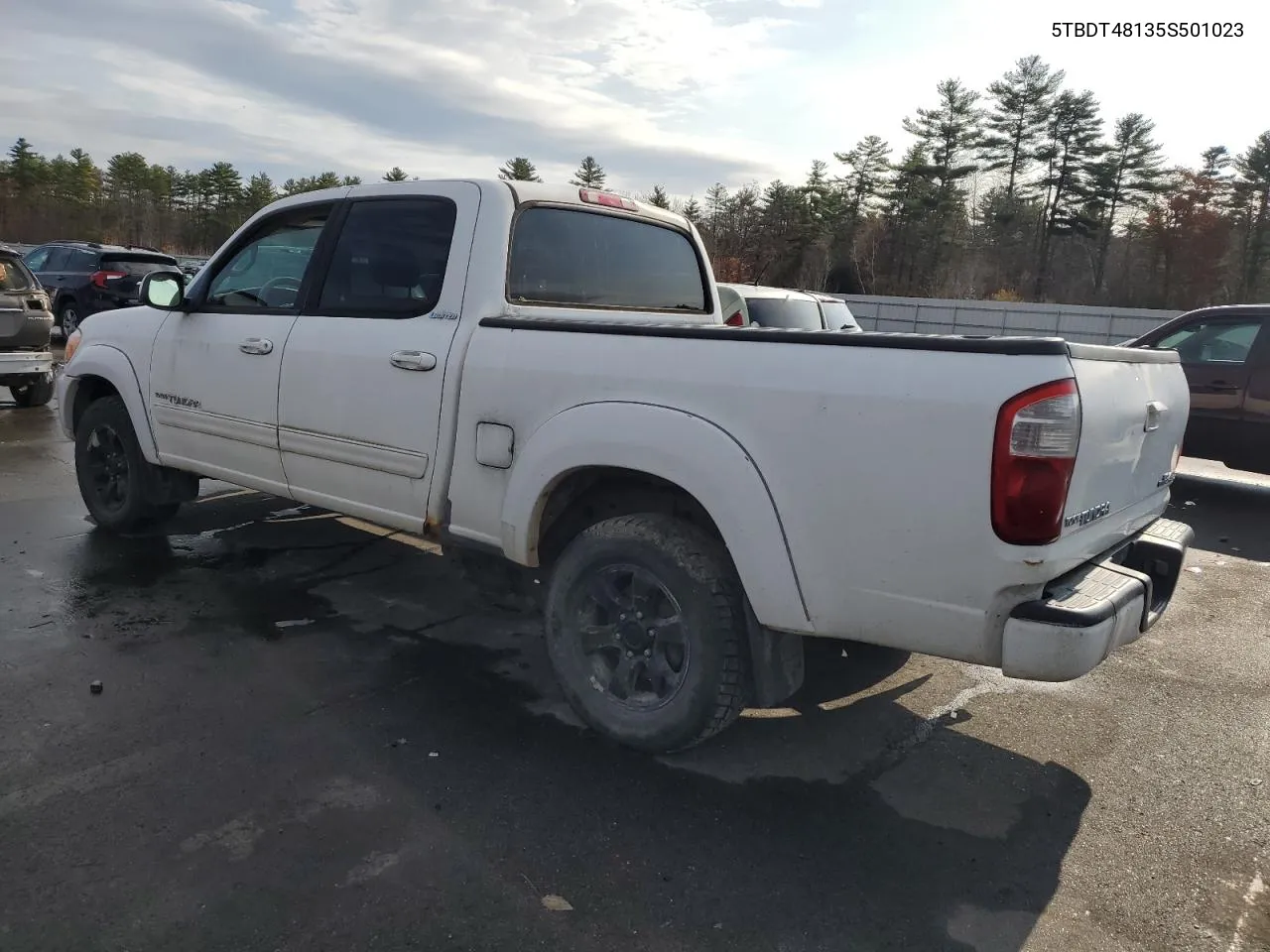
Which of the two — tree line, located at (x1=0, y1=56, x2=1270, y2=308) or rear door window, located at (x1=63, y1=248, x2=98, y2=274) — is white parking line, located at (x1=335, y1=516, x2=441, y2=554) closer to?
rear door window, located at (x1=63, y1=248, x2=98, y2=274)

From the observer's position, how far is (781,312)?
10531mm

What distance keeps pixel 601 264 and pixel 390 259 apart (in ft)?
3.19

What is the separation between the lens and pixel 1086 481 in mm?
2621

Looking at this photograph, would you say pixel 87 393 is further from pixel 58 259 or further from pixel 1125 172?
pixel 1125 172

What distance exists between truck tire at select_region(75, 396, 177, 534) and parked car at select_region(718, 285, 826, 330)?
6103 mm

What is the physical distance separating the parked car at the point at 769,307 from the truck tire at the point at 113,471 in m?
6.10

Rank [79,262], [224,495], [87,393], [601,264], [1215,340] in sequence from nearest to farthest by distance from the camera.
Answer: [601,264] < [87,393] < [224,495] < [1215,340] < [79,262]

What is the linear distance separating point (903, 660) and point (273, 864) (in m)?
2.81

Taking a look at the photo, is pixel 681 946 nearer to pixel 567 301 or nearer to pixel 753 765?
pixel 753 765

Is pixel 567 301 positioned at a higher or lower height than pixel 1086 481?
higher

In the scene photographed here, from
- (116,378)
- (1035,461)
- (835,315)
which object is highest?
(835,315)

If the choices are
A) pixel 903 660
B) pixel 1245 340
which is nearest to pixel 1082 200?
pixel 1245 340

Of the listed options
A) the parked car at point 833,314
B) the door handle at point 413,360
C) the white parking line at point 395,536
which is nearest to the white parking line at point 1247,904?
the door handle at point 413,360

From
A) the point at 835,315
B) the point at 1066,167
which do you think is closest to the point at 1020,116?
the point at 1066,167
